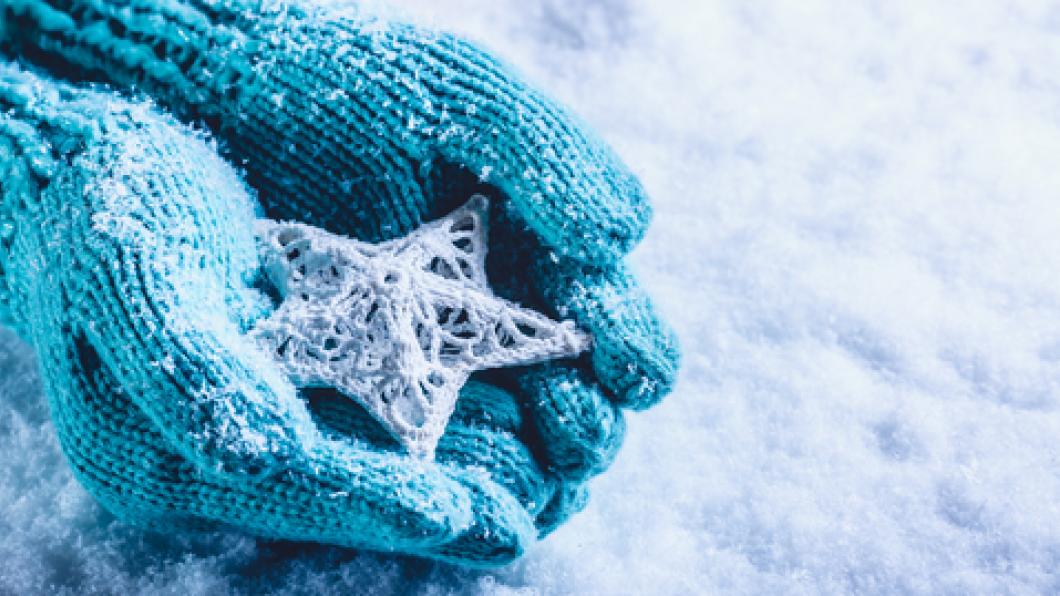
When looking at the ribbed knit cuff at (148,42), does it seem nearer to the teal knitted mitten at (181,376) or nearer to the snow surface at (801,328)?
the teal knitted mitten at (181,376)

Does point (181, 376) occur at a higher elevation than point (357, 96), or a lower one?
lower

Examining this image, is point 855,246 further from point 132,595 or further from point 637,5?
point 132,595

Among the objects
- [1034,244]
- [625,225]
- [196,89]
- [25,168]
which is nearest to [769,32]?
[1034,244]

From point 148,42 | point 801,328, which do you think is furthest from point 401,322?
point 801,328

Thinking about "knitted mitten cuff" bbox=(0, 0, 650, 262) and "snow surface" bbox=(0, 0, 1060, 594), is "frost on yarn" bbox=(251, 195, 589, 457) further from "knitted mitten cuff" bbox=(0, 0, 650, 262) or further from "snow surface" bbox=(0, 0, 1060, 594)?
"snow surface" bbox=(0, 0, 1060, 594)

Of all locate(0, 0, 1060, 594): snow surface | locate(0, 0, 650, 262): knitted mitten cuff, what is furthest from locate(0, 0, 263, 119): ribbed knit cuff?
locate(0, 0, 1060, 594): snow surface

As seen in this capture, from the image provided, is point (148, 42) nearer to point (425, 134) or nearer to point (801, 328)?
point (425, 134)
